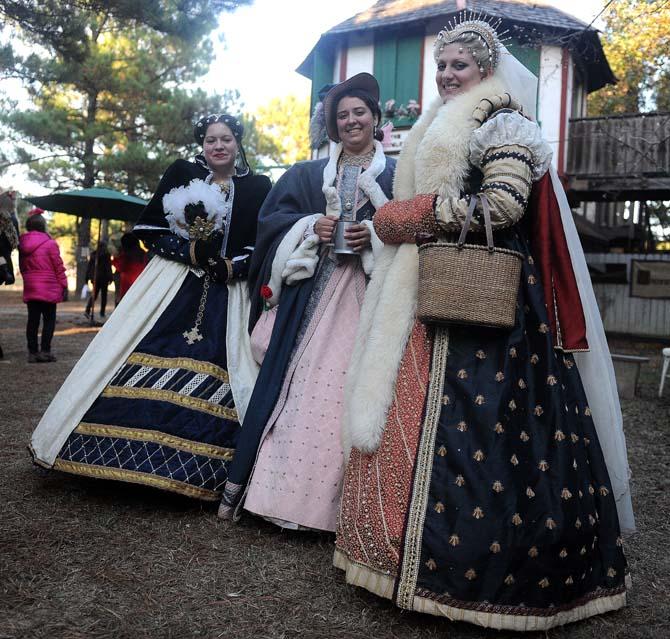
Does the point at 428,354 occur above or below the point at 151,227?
below

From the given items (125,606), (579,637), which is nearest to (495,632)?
(579,637)

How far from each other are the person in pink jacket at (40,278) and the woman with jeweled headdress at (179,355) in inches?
186

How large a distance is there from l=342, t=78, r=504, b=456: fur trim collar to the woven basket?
0.24 m

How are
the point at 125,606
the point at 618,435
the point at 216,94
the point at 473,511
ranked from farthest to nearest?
the point at 216,94
the point at 618,435
the point at 125,606
the point at 473,511

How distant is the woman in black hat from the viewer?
279 cm

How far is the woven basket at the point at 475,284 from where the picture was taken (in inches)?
78.2

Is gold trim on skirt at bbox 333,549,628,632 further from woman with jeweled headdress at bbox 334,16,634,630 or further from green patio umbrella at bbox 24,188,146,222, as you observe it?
green patio umbrella at bbox 24,188,146,222

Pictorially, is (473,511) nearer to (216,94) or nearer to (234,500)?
(234,500)

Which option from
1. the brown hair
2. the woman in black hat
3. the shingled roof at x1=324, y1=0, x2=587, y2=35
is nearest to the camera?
the woman in black hat

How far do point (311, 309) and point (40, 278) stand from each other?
562 cm

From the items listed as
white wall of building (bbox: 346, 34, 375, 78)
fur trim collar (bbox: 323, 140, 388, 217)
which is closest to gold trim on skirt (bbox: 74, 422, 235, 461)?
fur trim collar (bbox: 323, 140, 388, 217)

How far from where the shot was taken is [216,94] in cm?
1889

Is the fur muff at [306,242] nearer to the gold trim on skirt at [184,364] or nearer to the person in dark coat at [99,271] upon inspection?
the gold trim on skirt at [184,364]

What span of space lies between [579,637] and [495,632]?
26cm
